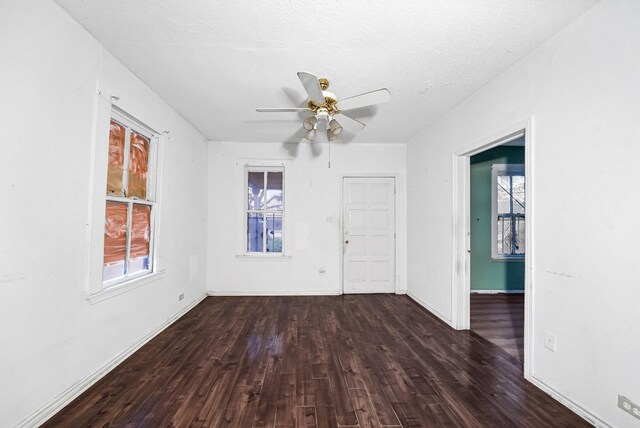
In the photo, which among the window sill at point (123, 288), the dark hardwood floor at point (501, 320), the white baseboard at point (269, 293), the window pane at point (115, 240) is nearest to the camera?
the window sill at point (123, 288)

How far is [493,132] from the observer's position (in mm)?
2568

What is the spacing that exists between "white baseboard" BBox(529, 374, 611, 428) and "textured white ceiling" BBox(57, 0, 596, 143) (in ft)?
8.57

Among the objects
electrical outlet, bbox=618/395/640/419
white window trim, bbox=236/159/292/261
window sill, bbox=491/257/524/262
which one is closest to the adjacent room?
electrical outlet, bbox=618/395/640/419

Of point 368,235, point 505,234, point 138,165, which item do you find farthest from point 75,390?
point 505,234

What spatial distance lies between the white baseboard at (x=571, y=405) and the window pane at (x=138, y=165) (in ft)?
12.9

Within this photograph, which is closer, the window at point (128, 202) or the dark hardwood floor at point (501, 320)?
the window at point (128, 202)

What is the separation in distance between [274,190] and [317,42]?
3.00 m

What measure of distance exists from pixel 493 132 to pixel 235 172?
380cm

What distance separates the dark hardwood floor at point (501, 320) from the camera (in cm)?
282

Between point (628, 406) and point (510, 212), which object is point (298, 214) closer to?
point (510, 212)

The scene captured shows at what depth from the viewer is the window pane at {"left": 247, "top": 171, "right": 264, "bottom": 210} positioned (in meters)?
4.79

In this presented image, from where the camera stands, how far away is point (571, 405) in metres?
1.81

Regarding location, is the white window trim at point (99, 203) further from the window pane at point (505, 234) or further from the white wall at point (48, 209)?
the window pane at point (505, 234)

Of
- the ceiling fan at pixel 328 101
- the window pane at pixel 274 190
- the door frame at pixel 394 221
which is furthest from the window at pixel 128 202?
the door frame at pixel 394 221
